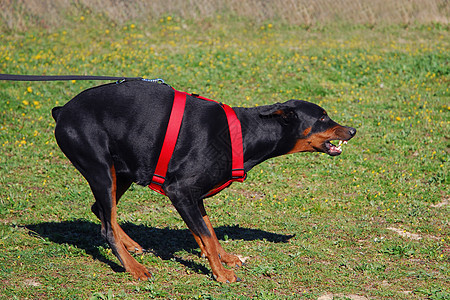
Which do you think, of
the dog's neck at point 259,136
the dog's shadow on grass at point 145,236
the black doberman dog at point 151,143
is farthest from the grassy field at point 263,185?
the dog's neck at point 259,136

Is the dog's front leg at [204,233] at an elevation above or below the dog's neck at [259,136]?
below

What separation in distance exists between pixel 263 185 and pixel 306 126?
104 inches

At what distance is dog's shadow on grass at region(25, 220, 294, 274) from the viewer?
6039mm

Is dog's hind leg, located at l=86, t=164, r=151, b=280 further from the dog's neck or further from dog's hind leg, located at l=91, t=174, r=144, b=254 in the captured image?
the dog's neck

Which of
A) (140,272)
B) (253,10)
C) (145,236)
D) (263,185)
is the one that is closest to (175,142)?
(140,272)

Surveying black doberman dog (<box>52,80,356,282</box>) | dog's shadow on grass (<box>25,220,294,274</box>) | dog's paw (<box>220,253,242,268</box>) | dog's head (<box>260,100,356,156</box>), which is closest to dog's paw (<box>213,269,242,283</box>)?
black doberman dog (<box>52,80,356,282</box>)

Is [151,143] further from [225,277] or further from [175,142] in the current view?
[225,277]

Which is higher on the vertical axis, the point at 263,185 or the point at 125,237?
the point at 125,237

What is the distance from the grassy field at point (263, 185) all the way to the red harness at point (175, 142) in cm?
101

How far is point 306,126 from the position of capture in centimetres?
553

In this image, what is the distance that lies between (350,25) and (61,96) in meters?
9.80

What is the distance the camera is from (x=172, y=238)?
6414mm

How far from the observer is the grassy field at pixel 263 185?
17.4 ft

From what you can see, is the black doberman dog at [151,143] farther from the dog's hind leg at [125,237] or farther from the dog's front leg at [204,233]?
the dog's hind leg at [125,237]
